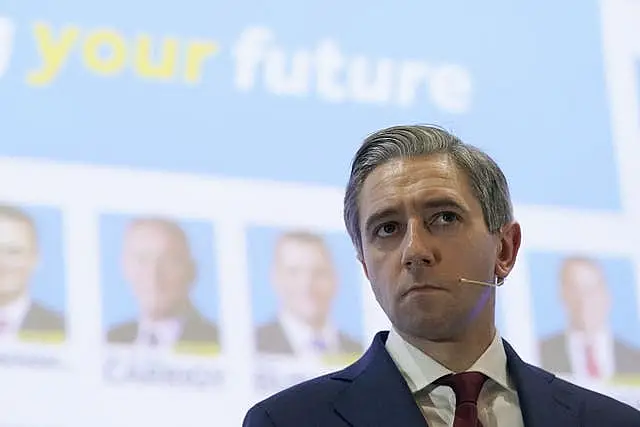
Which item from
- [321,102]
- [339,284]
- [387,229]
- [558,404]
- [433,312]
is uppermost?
[321,102]

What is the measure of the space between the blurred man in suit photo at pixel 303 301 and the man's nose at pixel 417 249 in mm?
993

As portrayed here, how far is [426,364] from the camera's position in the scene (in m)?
1.35

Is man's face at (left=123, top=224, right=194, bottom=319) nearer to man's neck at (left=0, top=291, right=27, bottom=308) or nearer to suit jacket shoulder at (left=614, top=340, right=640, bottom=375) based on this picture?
man's neck at (left=0, top=291, right=27, bottom=308)

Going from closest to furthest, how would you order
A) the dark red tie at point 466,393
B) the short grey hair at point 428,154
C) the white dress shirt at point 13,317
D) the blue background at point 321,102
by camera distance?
the dark red tie at point 466,393, the short grey hair at point 428,154, the white dress shirt at point 13,317, the blue background at point 321,102

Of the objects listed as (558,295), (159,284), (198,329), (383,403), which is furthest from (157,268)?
(383,403)

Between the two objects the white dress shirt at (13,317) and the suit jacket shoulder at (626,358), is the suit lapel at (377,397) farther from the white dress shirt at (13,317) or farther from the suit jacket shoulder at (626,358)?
the suit jacket shoulder at (626,358)

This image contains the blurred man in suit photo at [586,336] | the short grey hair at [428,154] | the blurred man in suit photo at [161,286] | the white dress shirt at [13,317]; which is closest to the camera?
the short grey hair at [428,154]

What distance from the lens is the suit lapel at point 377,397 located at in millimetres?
1290

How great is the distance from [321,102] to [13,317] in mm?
829

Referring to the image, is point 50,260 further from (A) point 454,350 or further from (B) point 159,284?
(A) point 454,350

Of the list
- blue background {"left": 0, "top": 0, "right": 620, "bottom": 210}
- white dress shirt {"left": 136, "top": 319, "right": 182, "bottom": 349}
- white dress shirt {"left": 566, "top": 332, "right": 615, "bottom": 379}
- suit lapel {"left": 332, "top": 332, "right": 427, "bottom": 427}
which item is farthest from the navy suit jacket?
white dress shirt {"left": 566, "top": 332, "right": 615, "bottom": 379}

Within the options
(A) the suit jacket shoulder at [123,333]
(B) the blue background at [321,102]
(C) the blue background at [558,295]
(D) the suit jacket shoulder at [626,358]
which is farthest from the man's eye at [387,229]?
(D) the suit jacket shoulder at [626,358]

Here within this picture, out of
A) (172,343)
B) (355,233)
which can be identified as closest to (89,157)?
(172,343)

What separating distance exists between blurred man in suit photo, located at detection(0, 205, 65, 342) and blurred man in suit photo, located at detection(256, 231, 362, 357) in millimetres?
411
